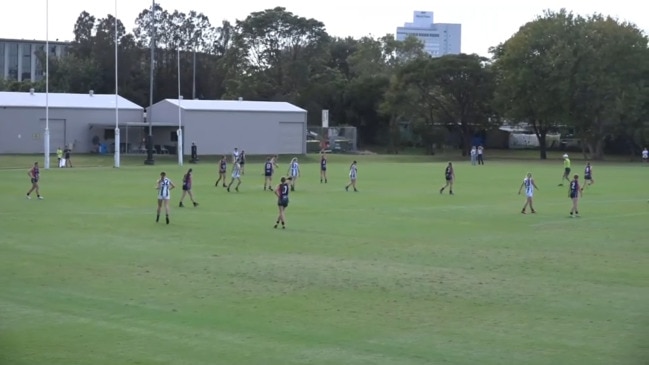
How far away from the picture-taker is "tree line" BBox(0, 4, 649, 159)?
304 ft

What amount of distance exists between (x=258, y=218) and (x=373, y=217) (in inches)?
170

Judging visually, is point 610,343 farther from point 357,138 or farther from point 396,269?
point 357,138

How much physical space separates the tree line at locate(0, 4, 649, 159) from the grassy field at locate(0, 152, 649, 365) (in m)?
49.8

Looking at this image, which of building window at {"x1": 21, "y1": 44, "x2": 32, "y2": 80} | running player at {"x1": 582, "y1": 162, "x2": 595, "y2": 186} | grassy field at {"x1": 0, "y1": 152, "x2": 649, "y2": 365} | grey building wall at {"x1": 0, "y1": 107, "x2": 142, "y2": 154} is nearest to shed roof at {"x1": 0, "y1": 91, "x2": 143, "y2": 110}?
grey building wall at {"x1": 0, "y1": 107, "x2": 142, "y2": 154}

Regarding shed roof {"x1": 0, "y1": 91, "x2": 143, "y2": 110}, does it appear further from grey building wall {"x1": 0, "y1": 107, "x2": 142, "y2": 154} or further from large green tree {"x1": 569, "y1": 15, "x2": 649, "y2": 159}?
large green tree {"x1": 569, "y1": 15, "x2": 649, "y2": 159}

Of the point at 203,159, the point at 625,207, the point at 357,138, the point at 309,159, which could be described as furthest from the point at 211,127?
the point at 625,207

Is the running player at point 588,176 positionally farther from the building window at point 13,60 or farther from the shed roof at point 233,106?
the building window at point 13,60

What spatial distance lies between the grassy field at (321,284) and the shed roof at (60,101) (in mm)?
41262

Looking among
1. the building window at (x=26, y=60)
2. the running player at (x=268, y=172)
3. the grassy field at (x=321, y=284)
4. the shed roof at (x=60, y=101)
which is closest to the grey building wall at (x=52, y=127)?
the shed roof at (x=60, y=101)

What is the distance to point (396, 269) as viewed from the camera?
2211 cm

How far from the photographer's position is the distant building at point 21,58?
14850cm

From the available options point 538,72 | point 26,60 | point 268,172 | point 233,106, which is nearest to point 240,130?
point 233,106

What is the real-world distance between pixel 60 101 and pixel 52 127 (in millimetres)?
4020

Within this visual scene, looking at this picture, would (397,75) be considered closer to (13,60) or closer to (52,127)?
(52,127)
